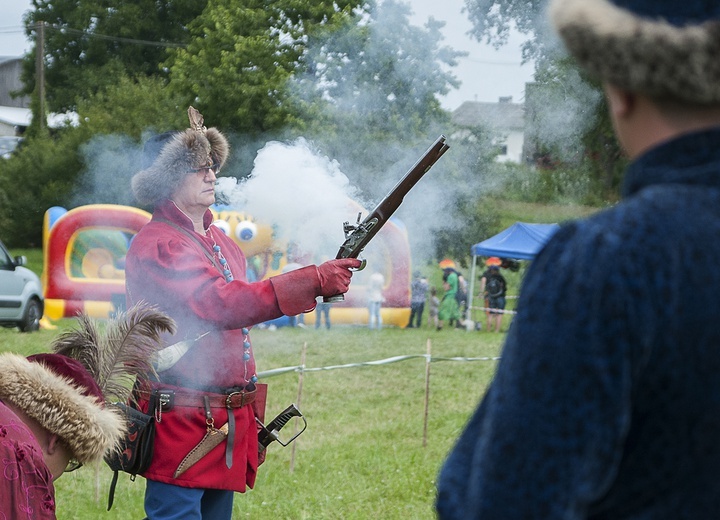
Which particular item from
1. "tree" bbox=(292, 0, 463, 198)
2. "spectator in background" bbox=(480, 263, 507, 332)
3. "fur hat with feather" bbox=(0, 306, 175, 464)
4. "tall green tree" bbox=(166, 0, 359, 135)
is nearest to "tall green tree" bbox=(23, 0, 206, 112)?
"spectator in background" bbox=(480, 263, 507, 332)

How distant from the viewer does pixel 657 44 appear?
36.3 inches

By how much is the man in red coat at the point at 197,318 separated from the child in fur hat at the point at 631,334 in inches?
92.1

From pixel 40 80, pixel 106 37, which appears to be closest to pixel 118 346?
pixel 40 80

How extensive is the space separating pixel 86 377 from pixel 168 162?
1160 mm

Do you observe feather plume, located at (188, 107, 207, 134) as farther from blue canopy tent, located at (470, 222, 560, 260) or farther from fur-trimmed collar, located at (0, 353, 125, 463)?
blue canopy tent, located at (470, 222, 560, 260)

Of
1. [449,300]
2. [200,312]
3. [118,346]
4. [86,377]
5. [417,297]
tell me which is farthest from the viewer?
[449,300]

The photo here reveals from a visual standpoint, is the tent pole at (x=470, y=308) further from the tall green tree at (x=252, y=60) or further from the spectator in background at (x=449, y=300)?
the tall green tree at (x=252, y=60)

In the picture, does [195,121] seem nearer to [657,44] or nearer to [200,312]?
[200,312]

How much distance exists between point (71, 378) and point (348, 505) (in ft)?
11.5

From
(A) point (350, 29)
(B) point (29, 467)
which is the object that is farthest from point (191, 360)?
Answer: (A) point (350, 29)

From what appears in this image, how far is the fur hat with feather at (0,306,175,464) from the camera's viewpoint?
8.14 feet

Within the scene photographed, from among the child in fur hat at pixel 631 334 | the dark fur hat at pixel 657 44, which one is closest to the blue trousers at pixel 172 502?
the child in fur hat at pixel 631 334

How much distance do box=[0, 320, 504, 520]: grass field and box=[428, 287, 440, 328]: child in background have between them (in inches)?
118

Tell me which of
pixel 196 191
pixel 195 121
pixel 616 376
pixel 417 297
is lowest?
pixel 417 297
